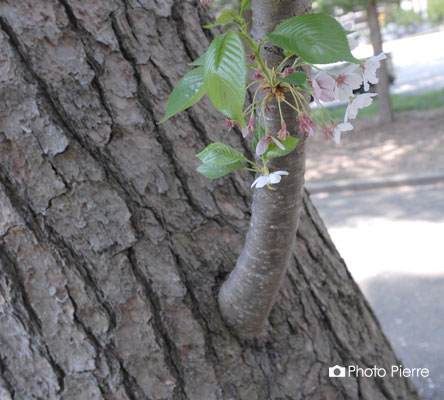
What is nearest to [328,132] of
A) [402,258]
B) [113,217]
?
[113,217]

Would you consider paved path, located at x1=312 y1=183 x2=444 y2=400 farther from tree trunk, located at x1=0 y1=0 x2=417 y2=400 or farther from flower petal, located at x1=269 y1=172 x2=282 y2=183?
flower petal, located at x1=269 y1=172 x2=282 y2=183

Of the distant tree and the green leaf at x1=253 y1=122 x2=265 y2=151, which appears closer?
the green leaf at x1=253 y1=122 x2=265 y2=151

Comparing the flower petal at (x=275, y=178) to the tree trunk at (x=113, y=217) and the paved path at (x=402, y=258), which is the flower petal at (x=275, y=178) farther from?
the paved path at (x=402, y=258)

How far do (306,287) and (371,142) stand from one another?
7081mm

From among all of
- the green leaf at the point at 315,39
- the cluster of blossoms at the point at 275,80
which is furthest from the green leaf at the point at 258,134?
the green leaf at the point at 315,39

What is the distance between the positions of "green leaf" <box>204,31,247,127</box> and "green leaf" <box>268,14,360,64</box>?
75 millimetres

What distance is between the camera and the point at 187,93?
2.30 feet

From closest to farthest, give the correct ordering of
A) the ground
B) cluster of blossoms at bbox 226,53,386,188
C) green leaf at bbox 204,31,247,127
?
green leaf at bbox 204,31,247,127
cluster of blossoms at bbox 226,53,386,188
the ground

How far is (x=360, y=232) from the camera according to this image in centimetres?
528

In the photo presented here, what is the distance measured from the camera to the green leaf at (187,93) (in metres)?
0.69

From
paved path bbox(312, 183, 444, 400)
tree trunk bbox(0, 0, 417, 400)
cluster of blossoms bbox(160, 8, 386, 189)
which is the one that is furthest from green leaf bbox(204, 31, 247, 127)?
paved path bbox(312, 183, 444, 400)

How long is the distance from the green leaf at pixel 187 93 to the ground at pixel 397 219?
224 centimetres

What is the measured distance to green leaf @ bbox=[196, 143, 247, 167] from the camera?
83 centimetres

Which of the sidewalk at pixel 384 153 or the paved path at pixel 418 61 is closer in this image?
the sidewalk at pixel 384 153
